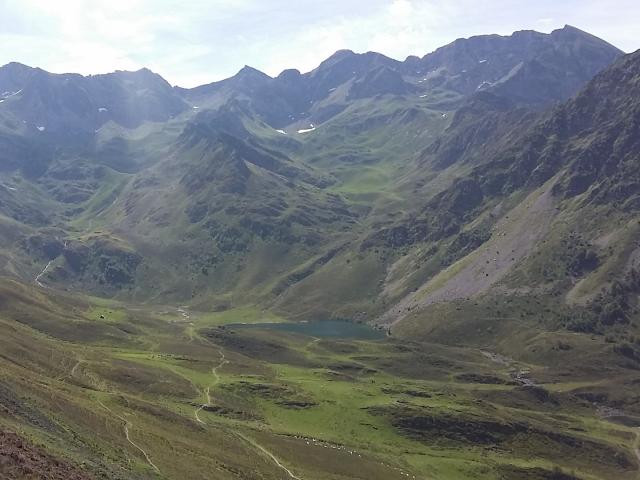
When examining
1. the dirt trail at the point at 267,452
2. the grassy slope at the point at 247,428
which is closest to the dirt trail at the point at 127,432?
the grassy slope at the point at 247,428

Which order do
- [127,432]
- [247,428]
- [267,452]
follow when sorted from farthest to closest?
[247,428], [267,452], [127,432]

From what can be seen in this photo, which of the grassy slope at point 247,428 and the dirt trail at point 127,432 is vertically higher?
the dirt trail at point 127,432

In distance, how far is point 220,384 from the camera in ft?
606

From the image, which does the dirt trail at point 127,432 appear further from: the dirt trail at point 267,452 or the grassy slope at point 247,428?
the dirt trail at point 267,452

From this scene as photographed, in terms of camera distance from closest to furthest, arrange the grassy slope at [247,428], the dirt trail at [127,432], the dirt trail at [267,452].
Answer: the dirt trail at [127,432]
the grassy slope at [247,428]
the dirt trail at [267,452]

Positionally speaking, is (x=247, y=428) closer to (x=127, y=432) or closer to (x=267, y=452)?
(x=267, y=452)

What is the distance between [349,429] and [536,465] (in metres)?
46.6

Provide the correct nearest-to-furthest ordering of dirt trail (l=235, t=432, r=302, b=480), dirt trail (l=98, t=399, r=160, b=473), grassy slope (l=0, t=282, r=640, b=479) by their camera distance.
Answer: dirt trail (l=98, t=399, r=160, b=473) < grassy slope (l=0, t=282, r=640, b=479) < dirt trail (l=235, t=432, r=302, b=480)

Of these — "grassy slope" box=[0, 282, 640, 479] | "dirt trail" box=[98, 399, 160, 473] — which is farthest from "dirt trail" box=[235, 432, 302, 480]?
"dirt trail" box=[98, 399, 160, 473]

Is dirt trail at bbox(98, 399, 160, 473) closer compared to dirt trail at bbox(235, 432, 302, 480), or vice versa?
dirt trail at bbox(98, 399, 160, 473)

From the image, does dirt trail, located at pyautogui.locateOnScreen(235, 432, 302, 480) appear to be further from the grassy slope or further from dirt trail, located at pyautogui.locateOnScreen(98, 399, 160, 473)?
dirt trail, located at pyautogui.locateOnScreen(98, 399, 160, 473)

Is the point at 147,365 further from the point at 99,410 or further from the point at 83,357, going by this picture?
the point at 99,410

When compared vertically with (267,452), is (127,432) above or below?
above

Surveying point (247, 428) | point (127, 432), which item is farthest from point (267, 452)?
point (127, 432)
